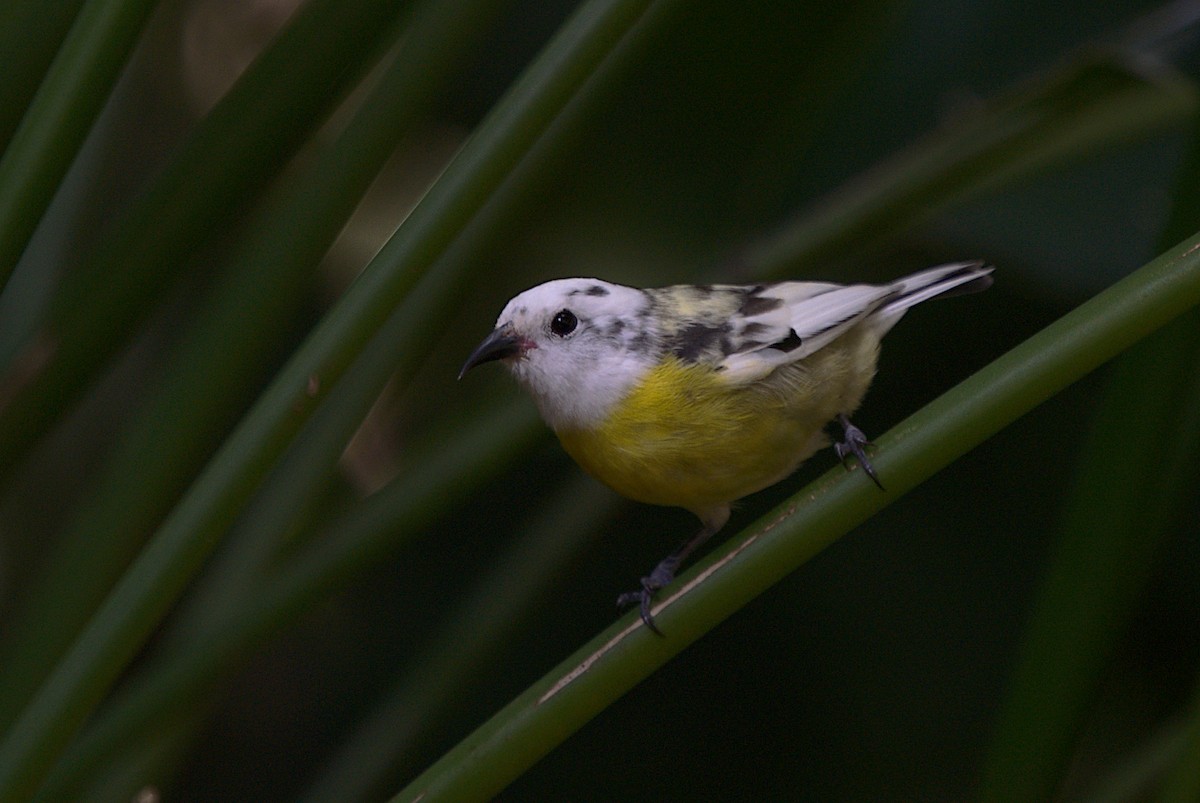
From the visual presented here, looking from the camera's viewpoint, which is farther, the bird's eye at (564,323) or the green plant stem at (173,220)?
the bird's eye at (564,323)

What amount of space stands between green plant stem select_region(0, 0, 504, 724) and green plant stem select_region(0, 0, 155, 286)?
20 cm

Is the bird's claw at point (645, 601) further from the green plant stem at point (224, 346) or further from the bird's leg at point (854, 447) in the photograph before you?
the green plant stem at point (224, 346)

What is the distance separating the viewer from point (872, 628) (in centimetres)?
176

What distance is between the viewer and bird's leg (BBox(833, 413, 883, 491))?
2.13 ft

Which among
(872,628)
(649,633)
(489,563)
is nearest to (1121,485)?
(649,633)

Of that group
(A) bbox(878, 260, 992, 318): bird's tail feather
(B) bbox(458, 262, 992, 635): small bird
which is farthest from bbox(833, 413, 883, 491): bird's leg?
(A) bbox(878, 260, 992, 318): bird's tail feather

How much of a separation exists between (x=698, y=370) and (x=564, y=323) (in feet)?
0.51

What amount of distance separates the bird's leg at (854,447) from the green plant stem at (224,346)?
0.39 metres

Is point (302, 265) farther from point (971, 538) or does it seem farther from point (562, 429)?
point (971, 538)

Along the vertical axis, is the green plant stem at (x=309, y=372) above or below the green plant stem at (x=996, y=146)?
above

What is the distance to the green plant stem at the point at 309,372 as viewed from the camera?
26.1 inches

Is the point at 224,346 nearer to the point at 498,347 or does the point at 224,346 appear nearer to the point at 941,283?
the point at 498,347

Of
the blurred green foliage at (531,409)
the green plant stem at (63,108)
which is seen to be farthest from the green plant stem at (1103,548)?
the green plant stem at (63,108)

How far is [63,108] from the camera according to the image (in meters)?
0.67
